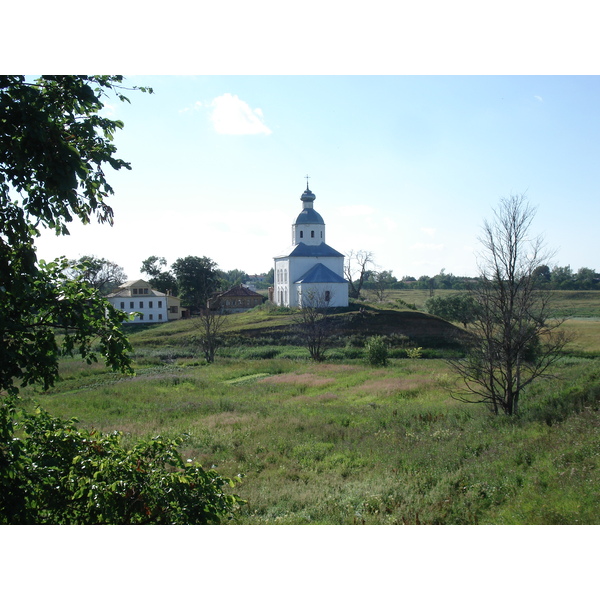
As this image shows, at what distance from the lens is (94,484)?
16.9 feet

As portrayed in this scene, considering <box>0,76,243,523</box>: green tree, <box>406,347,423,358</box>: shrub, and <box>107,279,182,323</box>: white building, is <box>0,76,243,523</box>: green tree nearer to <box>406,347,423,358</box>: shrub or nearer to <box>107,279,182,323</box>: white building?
<box>406,347,423,358</box>: shrub

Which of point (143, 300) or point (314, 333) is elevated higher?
point (143, 300)

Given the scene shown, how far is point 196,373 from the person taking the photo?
97.7ft

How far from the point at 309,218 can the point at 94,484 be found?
6202cm

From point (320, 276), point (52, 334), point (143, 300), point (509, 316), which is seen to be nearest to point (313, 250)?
point (320, 276)

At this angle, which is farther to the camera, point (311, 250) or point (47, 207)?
point (311, 250)

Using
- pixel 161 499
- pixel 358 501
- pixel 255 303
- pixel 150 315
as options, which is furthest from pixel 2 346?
pixel 255 303

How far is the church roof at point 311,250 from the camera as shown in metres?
63.1

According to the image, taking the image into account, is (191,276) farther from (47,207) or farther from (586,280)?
(47,207)

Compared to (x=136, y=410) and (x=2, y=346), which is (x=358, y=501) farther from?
(x=136, y=410)

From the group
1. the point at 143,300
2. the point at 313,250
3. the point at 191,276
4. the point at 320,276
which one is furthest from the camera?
the point at 191,276

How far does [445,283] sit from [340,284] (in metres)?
42.8

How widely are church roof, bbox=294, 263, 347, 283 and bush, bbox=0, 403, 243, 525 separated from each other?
52.9m

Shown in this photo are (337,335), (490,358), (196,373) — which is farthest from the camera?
(337,335)
